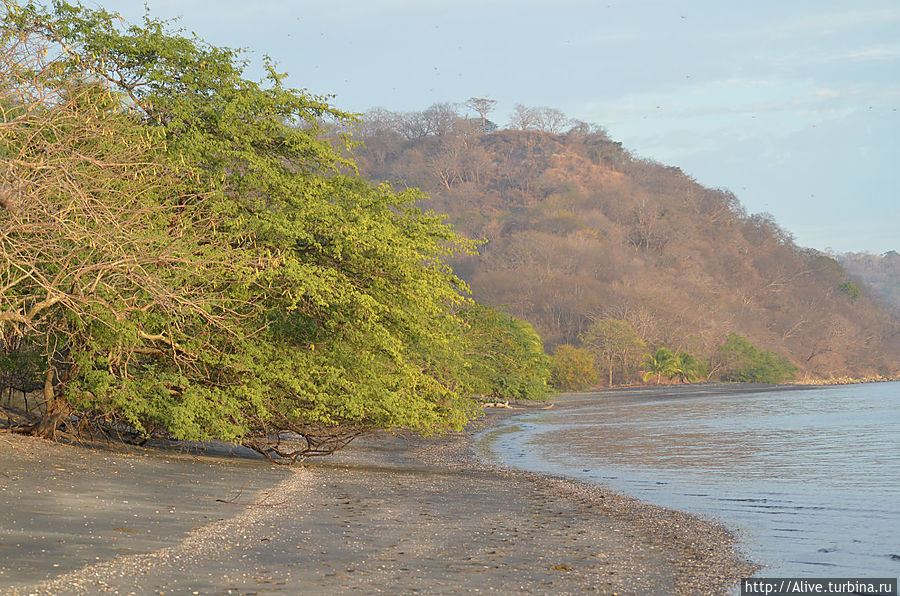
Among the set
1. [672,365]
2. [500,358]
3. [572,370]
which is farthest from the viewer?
[672,365]

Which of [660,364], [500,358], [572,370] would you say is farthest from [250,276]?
[660,364]

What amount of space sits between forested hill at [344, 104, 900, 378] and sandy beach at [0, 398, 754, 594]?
77025mm

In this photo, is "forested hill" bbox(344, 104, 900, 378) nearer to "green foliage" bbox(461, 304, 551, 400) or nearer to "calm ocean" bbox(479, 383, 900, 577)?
"green foliage" bbox(461, 304, 551, 400)

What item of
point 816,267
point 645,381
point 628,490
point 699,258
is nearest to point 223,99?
point 628,490

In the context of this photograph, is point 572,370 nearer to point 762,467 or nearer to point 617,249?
point 617,249

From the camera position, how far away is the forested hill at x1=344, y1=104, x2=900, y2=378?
99000mm

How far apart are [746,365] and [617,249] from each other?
1160 inches

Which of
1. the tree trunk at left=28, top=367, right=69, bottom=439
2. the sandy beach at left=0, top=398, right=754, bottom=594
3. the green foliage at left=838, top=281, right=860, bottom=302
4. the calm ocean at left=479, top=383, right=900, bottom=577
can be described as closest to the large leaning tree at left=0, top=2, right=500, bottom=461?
the tree trunk at left=28, top=367, right=69, bottom=439

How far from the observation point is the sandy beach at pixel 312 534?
783 centimetres

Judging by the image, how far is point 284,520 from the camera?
432 inches

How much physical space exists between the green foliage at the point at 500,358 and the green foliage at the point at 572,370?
A: 18.5 m

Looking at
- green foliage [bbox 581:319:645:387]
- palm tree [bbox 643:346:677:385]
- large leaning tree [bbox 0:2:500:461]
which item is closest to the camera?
large leaning tree [bbox 0:2:500:461]

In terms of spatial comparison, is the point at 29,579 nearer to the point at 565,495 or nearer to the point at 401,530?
the point at 401,530

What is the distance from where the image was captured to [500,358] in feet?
143
